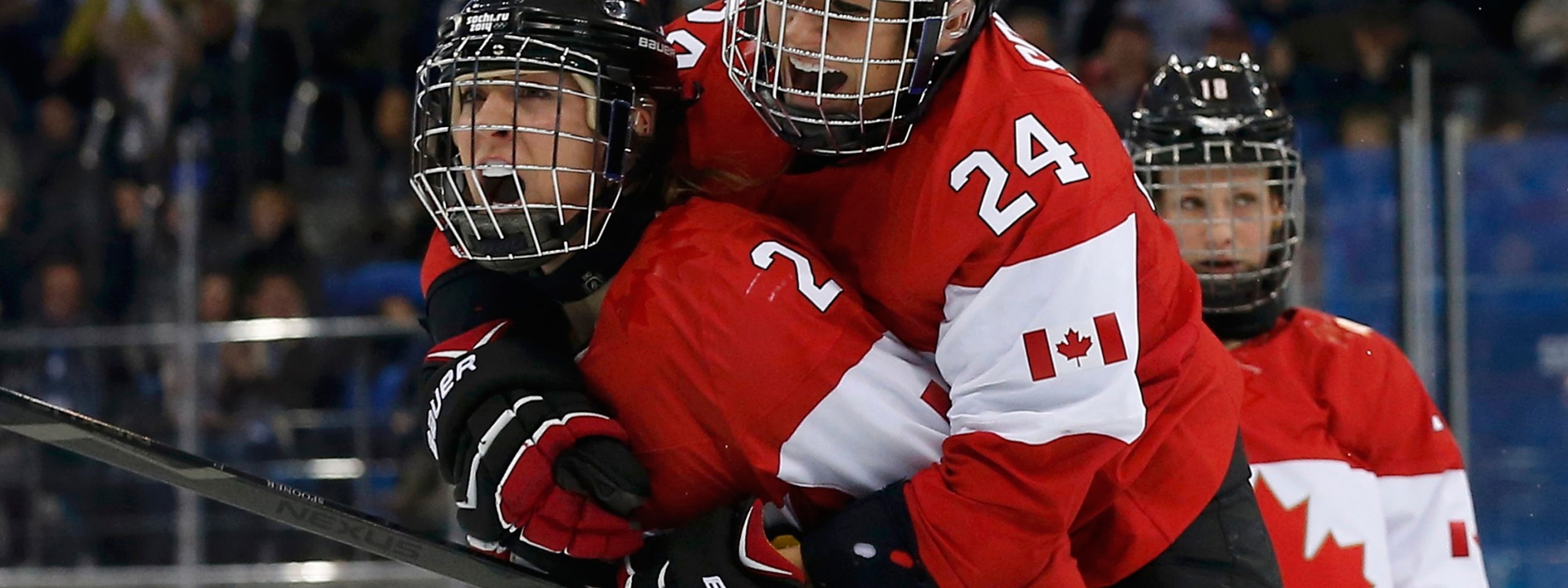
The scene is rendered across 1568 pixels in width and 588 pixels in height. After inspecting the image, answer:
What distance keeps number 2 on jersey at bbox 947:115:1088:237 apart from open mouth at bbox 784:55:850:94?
15cm

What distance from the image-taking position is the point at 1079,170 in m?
1.52

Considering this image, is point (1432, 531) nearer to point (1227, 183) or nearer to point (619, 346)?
point (1227, 183)

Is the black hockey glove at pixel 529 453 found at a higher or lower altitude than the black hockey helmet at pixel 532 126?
lower

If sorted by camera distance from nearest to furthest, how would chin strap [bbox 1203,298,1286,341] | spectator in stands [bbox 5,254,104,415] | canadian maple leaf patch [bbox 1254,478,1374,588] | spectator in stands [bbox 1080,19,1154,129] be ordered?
canadian maple leaf patch [bbox 1254,478,1374,588]
chin strap [bbox 1203,298,1286,341]
spectator in stands [bbox 1080,19,1154,129]
spectator in stands [bbox 5,254,104,415]

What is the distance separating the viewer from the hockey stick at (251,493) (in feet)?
4.90

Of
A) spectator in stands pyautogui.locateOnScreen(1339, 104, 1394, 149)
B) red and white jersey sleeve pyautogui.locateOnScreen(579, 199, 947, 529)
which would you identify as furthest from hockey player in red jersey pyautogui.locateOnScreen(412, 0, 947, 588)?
spectator in stands pyautogui.locateOnScreen(1339, 104, 1394, 149)

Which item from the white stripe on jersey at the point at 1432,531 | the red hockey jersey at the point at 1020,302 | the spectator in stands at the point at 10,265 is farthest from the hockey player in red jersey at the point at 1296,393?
the spectator in stands at the point at 10,265

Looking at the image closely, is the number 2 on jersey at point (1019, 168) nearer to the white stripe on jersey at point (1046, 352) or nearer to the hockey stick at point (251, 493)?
the white stripe on jersey at point (1046, 352)

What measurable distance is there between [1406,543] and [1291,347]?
29 centimetres

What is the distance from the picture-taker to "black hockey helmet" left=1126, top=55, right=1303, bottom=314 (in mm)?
2201

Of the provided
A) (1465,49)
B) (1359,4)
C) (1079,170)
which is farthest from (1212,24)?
(1079,170)

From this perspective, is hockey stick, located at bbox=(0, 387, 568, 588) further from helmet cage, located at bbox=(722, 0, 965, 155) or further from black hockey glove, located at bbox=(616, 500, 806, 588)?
helmet cage, located at bbox=(722, 0, 965, 155)

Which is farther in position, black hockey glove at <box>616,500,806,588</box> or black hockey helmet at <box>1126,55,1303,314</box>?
black hockey helmet at <box>1126,55,1303,314</box>

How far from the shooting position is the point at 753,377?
1.54m
